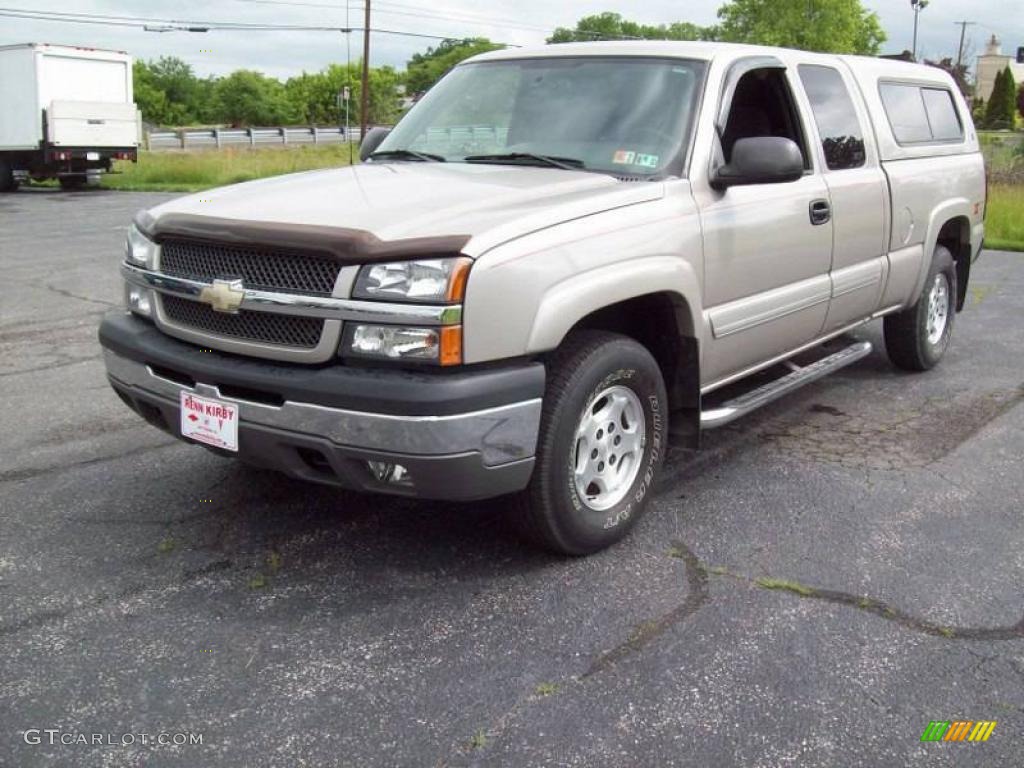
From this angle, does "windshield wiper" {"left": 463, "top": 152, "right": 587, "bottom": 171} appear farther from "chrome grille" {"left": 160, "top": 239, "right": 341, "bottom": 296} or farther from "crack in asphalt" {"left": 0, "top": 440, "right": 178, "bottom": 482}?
"crack in asphalt" {"left": 0, "top": 440, "right": 178, "bottom": 482}

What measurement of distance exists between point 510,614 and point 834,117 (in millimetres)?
3257

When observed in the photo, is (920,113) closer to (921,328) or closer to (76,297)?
(921,328)

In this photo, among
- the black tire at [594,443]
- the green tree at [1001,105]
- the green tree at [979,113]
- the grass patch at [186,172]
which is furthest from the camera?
the green tree at [979,113]

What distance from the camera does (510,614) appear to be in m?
3.38

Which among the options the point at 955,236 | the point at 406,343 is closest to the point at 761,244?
the point at 406,343

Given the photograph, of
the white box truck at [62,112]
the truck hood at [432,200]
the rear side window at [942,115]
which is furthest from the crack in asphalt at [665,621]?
the white box truck at [62,112]

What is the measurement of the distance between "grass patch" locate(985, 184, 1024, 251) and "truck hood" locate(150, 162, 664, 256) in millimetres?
11516

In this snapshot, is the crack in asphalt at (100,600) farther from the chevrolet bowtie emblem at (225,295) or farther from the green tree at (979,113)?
the green tree at (979,113)

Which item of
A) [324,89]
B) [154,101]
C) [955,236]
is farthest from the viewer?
[324,89]

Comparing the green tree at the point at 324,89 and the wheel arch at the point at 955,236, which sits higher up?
the green tree at the point at 324,89

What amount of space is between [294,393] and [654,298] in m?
1.53

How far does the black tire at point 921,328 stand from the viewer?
639 centimetres

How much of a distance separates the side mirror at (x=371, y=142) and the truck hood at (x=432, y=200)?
33.4 inches

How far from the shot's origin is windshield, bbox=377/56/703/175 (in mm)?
4230
